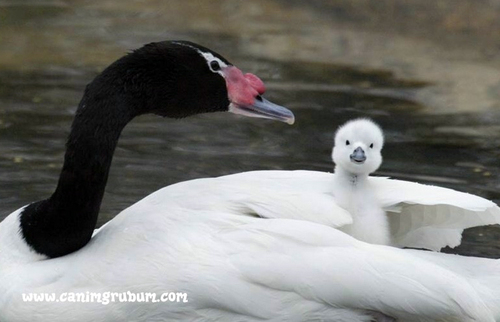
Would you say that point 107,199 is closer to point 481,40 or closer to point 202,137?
point 202,137

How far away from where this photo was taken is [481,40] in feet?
31.9

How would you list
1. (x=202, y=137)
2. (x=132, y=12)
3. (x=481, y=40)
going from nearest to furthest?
1. (x=202, y=137)
2. (x=481, y=40)
3. (x=132, y=12)

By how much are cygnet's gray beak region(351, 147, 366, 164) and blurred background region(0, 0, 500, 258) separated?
1163 mm

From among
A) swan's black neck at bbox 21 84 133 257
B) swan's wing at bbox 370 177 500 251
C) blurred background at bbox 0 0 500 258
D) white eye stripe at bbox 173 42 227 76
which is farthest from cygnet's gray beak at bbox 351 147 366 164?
blurred background at bbox 0 0 500 258

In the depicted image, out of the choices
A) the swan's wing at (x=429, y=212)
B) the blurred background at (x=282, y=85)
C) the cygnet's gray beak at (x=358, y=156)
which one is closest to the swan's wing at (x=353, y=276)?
the swan's wing at (x=429, y=212)

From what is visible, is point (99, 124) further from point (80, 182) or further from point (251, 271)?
point (251, 271)

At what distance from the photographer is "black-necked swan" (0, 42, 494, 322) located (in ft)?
15.0

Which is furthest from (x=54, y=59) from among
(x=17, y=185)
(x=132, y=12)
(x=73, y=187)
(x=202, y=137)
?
(x=73, y=187)

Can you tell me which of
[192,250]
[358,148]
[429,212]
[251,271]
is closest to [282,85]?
[358,148]

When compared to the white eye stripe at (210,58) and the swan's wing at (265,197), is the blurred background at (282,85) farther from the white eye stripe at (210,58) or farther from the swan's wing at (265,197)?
the white eye stripe at (210,58)

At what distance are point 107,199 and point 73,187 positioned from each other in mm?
1590

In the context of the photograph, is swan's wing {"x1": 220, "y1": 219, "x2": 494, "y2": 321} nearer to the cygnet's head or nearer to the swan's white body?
the swan's white body

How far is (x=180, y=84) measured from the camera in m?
5.09

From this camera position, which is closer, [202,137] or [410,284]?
[410,284]
